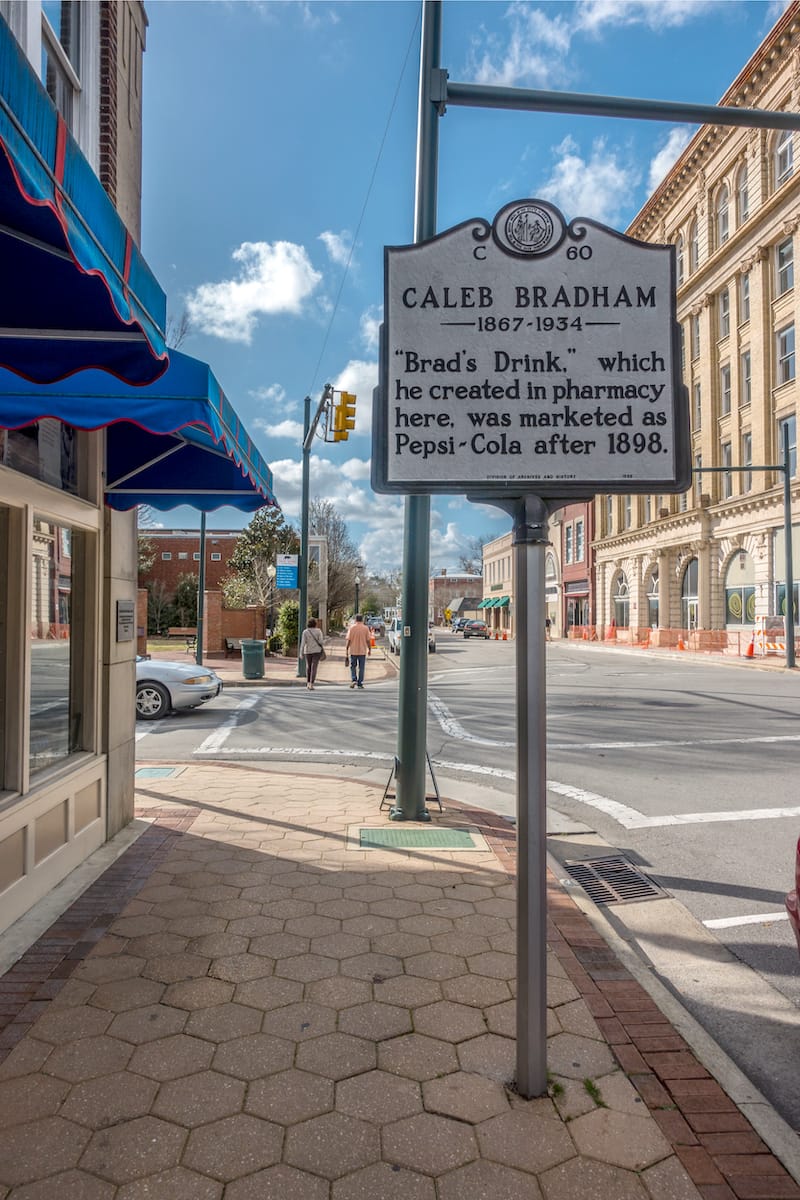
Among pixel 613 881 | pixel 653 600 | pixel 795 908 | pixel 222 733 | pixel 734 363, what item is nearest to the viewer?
pixel 795 908

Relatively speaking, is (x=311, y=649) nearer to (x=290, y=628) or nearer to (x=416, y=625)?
(x=290, y=628)

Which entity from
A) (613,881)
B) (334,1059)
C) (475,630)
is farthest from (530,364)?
(475,630)

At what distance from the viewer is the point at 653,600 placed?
45969 mm

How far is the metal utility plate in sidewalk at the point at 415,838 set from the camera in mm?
5684

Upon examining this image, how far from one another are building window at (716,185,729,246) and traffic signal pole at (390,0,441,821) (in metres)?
39.1

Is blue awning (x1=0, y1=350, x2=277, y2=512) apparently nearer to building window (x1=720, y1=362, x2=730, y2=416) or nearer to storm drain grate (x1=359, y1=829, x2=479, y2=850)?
storm drain grate (x1=359, y1=829, x2=479, y2=850)

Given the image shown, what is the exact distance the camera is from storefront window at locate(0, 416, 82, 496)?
4.32 metres

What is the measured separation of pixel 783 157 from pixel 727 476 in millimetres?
13914

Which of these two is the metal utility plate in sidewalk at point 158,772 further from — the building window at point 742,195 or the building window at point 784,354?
the building window at point 742,195

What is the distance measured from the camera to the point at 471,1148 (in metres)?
2.41

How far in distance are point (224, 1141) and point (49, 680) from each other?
330 cm

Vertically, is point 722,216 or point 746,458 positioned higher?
point 722,216

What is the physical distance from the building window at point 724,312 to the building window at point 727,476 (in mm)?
5765

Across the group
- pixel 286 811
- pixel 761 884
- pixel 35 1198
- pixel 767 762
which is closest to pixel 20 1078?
pixel 35 1198
